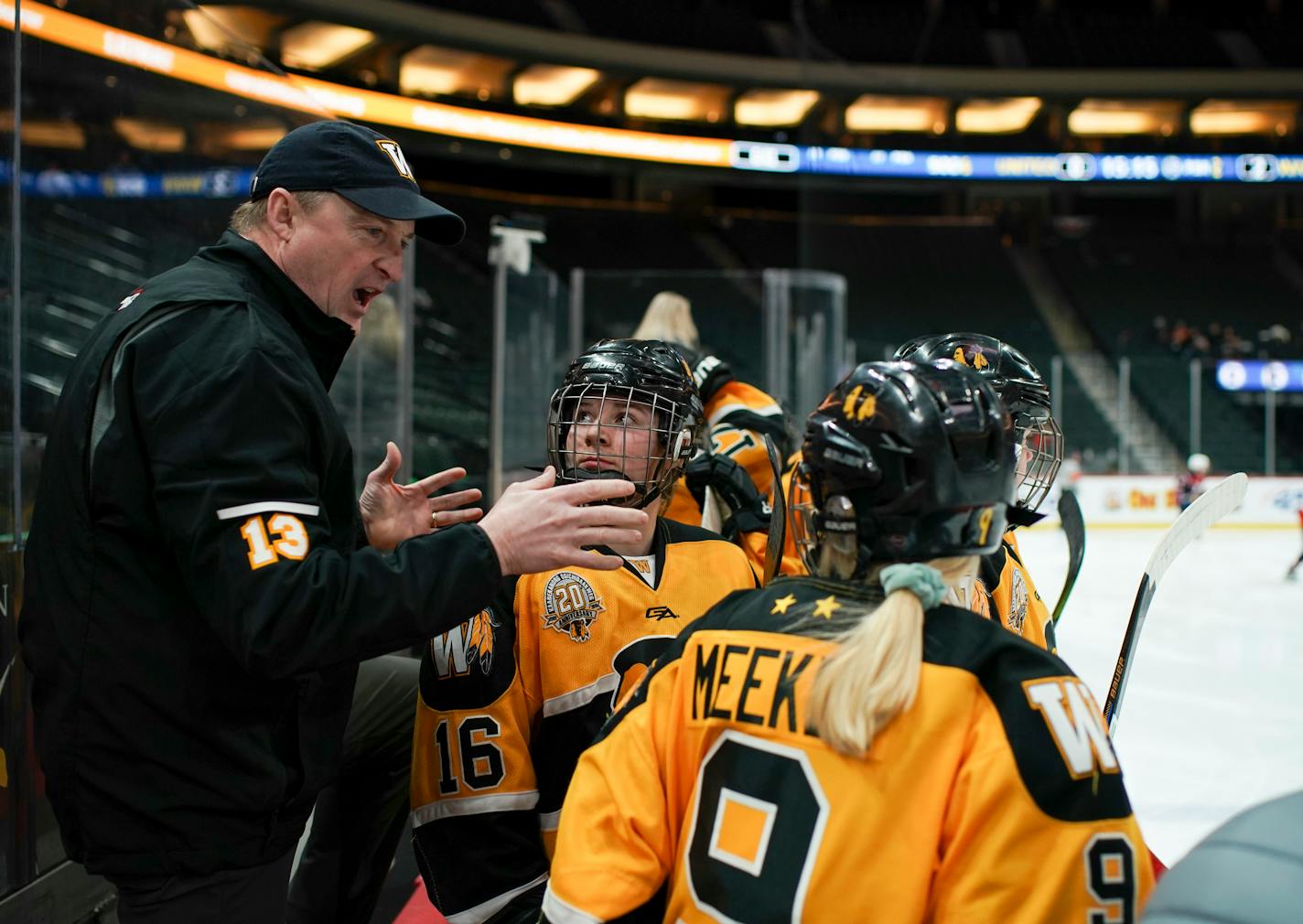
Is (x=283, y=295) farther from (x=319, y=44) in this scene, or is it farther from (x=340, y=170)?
(x=319, y=44)

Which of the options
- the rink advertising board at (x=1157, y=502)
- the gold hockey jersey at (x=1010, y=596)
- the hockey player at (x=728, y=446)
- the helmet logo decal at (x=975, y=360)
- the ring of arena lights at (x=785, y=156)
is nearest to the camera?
the gold hockey jersey at (x=1010, y=596)

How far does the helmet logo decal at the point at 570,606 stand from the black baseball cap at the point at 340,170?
0.53m

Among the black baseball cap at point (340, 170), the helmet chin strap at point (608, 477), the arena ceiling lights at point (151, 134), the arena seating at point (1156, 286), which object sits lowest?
the helmet chin strap at point (608, 477)

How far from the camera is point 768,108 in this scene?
1880 cm

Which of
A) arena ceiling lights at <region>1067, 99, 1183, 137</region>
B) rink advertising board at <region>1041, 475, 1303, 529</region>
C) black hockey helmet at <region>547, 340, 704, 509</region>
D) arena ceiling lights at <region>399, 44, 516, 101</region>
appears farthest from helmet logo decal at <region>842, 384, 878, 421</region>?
arena ceiling lights at <region>1067, 99, 1183, 137</region>

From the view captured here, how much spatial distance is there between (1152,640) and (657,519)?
4.80m

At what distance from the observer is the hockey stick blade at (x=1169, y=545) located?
1.67 metres

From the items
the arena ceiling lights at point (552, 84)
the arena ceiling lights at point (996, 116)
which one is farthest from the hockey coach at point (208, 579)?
the arena ceiling lights at point (996, 116)

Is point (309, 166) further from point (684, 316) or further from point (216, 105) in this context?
point (684, 316)

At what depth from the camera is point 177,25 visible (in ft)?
8.93

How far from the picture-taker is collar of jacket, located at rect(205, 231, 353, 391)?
144 centimetres

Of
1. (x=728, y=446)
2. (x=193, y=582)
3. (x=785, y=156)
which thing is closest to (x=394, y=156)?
(x=193, y=582)

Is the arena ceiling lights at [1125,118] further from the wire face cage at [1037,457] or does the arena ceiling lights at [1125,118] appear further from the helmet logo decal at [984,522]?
the helmet logo decal at [984,522]

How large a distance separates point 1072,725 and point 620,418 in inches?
34.6
